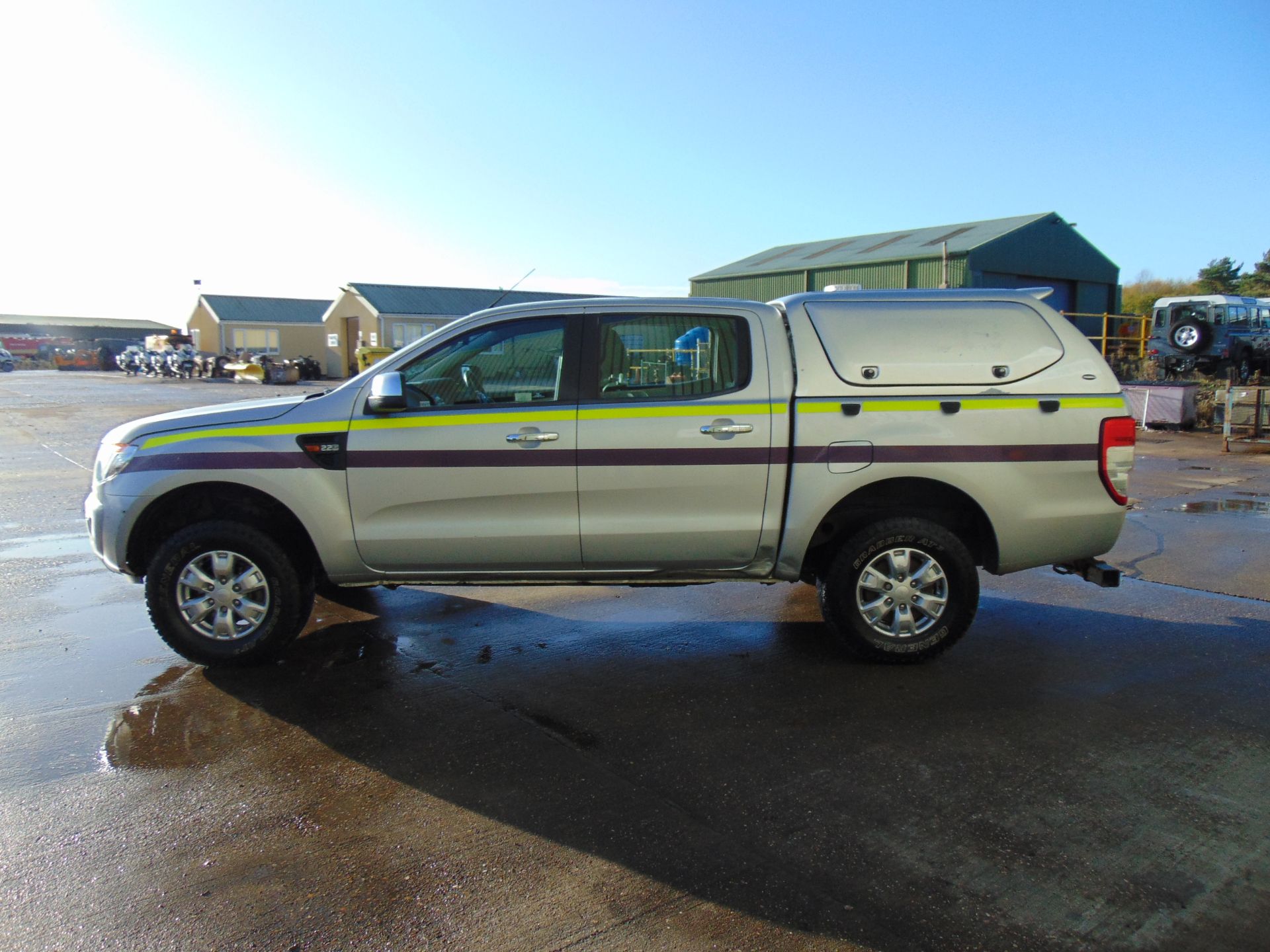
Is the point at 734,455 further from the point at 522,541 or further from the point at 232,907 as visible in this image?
the point at 232,907

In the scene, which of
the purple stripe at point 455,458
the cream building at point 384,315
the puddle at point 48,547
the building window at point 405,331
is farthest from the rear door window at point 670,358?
the building window at point 405,331

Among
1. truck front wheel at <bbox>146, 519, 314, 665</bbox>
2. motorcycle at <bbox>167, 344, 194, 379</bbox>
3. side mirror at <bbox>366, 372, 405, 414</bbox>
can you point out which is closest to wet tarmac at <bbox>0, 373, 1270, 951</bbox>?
truck front wheel at <bbox>146, 519, 314, 665</bbox>

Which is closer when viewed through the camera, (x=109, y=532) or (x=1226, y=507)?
(x=109, y=532)

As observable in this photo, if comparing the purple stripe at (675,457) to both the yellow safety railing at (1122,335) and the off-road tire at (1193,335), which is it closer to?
the yellow safety railing at (1122,335)

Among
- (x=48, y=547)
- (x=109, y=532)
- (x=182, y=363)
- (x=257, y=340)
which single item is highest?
(x=257, y=340)

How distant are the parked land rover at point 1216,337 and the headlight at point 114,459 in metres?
28.1

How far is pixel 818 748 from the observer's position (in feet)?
13.5

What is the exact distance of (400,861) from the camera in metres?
3.21

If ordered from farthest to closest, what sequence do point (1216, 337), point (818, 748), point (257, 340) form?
1. point (257, 340)
2. point (1216, 337)
3. point (818, 748)

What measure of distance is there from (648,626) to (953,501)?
2026mm

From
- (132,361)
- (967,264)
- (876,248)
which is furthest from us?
(132,361)

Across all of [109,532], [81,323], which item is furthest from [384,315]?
[81,323]

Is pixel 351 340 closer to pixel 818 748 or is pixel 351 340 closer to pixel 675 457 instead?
pixel 675 457

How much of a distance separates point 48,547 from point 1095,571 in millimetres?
8376
